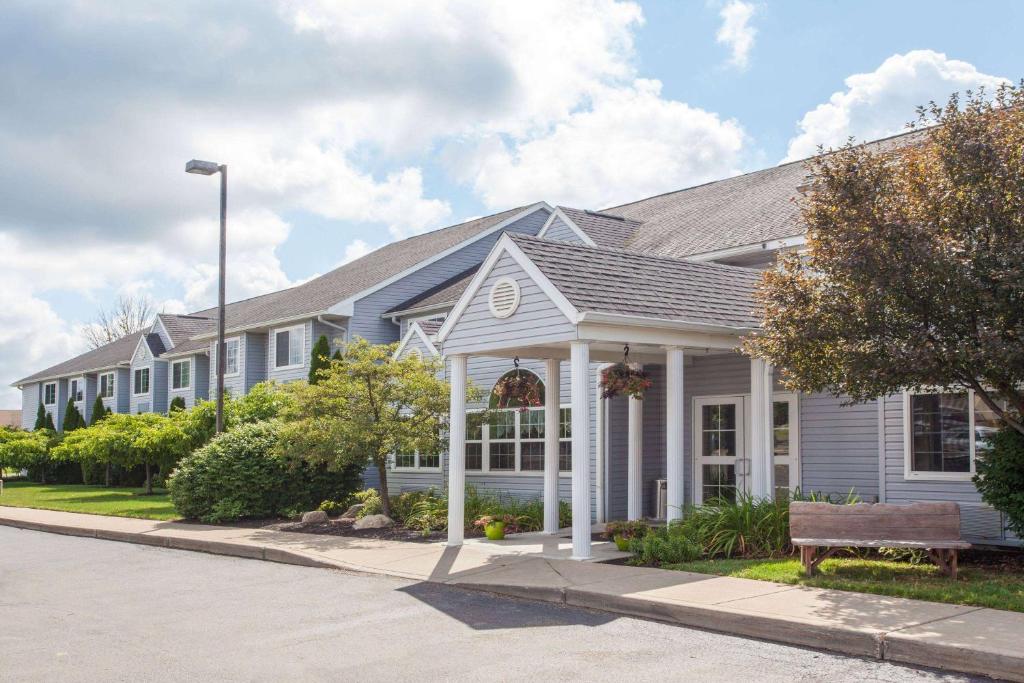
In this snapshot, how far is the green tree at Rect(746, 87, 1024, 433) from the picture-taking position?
10.1 meters

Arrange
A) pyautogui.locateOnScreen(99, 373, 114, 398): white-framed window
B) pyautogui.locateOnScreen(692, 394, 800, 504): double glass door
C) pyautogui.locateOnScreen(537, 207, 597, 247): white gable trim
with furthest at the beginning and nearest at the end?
1. pyautogui.locateOnScreen(99, 373, 114, 398): white-framed window
2. pyautogui.locateOnScreen(537, 207, 597, 247): white gable trim
3. pyautogui.locateOnScreen(692, 394, 800, 504): double glass door

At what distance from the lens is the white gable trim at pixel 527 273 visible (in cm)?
1291

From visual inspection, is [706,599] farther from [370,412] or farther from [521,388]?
[370,412]

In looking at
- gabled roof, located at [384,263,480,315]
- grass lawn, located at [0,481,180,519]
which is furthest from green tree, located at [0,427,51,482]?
gabled roof, located at [384,263,480,315]

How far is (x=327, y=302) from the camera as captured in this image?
29609 mm

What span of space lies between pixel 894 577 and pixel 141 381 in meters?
39.6

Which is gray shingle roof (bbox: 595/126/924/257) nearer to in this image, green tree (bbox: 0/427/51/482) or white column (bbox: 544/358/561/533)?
white column (bbox: 544/358/561/533)

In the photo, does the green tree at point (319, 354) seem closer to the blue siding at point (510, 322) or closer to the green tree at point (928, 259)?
the blue siding at point (510, 322)

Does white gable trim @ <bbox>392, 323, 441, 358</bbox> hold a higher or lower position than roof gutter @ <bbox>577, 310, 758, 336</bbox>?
higher

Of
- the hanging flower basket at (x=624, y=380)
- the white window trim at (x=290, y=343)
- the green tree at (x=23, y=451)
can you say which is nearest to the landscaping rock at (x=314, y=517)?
the hanging flower basket at (x=624, y=380)

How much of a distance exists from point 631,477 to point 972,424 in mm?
5478

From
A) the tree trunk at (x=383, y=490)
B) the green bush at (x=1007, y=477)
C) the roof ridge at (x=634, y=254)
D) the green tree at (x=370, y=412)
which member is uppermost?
the roof ridge at (x=634, y=254)

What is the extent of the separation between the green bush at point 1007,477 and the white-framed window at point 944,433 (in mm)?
1465

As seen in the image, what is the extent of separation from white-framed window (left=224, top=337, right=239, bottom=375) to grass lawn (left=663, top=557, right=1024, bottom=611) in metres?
25.3
